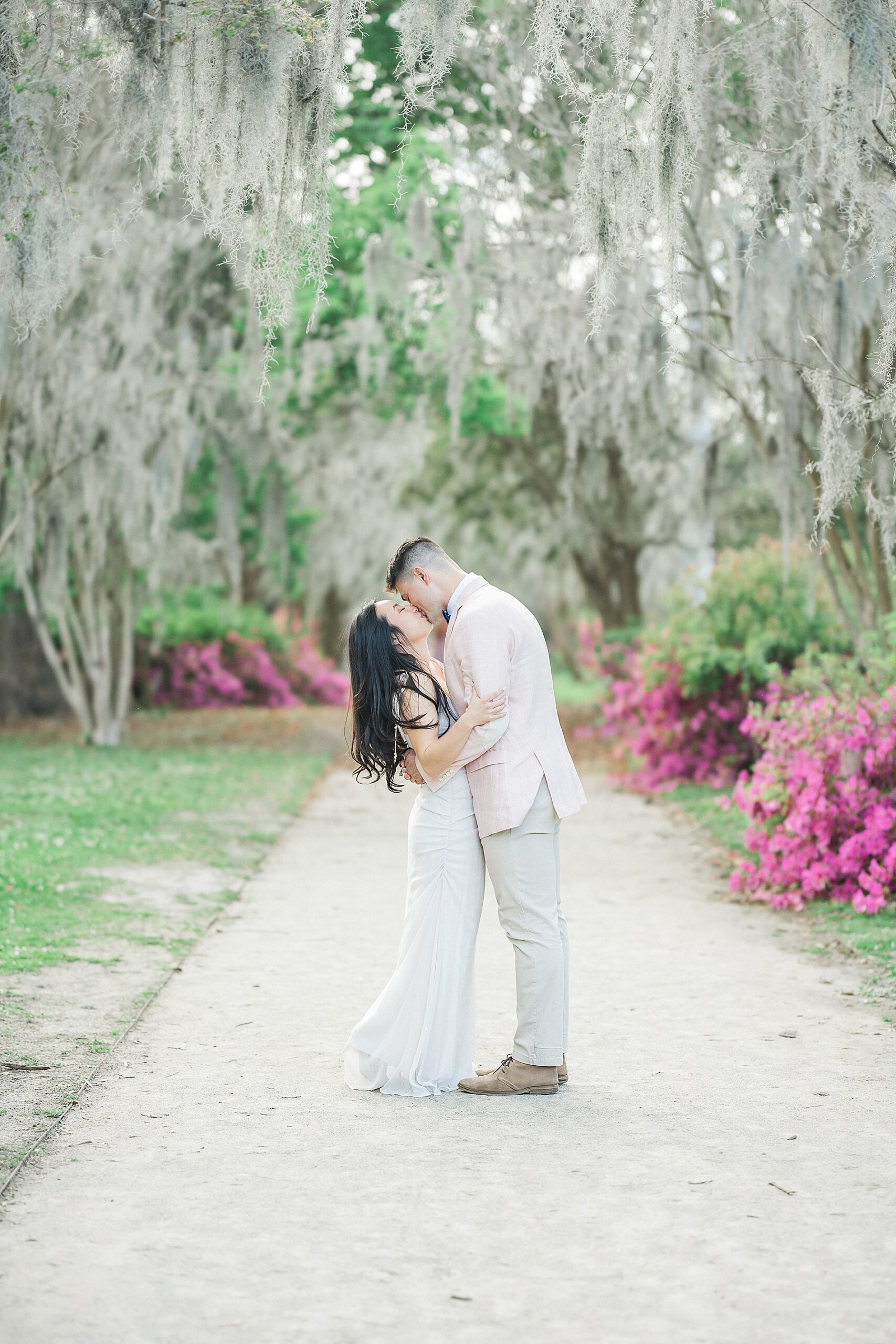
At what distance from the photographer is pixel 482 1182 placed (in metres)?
3.55

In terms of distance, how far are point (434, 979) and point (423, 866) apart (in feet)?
1.20

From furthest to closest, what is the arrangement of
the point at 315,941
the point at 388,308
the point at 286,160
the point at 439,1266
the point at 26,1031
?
the point at 388,308 → the point at 315,941 → the point at 286,160 → the point at 26,1031 → the point at 439,1266

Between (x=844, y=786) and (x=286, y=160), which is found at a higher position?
(x=286, y=160)

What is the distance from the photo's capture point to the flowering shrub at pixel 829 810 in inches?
292

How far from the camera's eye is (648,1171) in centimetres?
364

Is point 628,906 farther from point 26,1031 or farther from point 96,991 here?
point 26,1031

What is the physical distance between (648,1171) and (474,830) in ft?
4.12

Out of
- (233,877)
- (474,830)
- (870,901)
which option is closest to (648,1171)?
(474,830)

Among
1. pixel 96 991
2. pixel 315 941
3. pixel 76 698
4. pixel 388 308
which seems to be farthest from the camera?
pixel 76 698

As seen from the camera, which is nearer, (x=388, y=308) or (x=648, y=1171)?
(x=648, y=1171)

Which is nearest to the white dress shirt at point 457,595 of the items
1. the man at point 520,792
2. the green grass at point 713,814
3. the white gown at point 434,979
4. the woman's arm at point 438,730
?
the man at point 520,792

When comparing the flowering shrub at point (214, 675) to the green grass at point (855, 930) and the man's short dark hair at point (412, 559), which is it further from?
the man's short dark hair at point (412, 559)

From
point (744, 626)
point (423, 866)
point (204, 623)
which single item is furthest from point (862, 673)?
point (204, 623)

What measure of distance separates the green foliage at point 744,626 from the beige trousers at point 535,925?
317 inches
